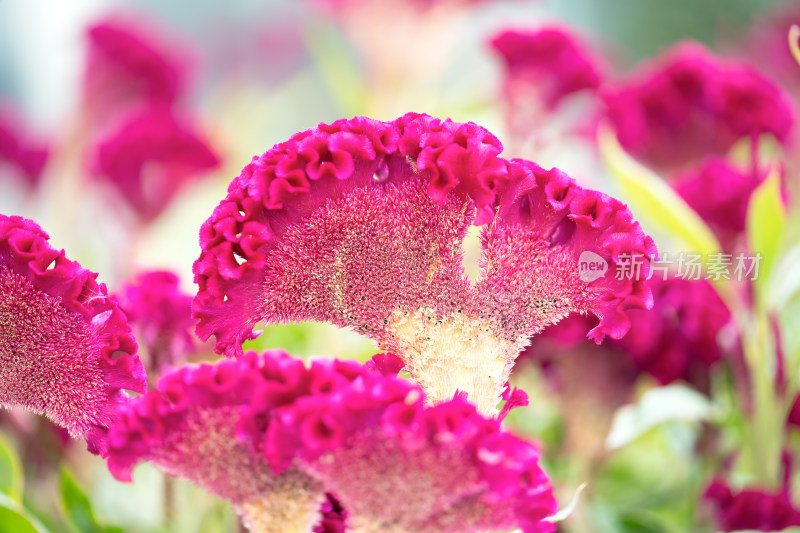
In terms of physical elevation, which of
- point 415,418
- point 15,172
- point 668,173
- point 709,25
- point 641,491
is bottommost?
point 415,418

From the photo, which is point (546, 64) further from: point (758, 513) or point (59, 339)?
point (59, 339)

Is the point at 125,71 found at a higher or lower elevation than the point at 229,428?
higher

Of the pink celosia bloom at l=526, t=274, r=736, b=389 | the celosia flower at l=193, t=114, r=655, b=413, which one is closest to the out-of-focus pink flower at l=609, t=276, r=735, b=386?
the pink celosia bloom at l=526, t=274, r=736, b=389

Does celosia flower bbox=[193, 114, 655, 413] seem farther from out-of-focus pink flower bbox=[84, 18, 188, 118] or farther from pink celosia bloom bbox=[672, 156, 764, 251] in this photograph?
out-of-focus pink flower bbox=[84, 18, 188, 118]

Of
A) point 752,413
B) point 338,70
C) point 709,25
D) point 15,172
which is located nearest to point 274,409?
point 752,413

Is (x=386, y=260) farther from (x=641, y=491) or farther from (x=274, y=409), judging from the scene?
(x=641, y=491)

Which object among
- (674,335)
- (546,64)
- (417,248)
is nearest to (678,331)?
(674,335)
